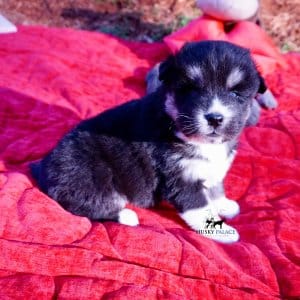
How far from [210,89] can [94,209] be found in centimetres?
126

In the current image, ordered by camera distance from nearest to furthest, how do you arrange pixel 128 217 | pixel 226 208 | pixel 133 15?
pixel 128 217 < pixel 226 208 < pixel 133 15

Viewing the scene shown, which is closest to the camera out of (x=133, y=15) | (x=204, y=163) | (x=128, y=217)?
(x=204, y=163)

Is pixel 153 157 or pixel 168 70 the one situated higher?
pixel 168 70

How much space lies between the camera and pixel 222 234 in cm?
303

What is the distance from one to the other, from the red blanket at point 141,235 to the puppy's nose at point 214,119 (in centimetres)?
84

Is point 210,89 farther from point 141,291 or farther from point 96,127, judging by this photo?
point 141,291

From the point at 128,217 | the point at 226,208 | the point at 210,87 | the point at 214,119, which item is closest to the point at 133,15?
the point at 226,208

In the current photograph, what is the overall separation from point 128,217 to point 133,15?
629 cm

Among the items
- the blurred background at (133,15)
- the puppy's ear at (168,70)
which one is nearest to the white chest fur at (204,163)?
the puppy's ear at (168,70)

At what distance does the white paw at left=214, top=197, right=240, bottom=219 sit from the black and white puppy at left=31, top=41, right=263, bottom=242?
9 cm

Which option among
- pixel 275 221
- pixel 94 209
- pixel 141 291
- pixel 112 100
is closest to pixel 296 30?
pixel 112 100

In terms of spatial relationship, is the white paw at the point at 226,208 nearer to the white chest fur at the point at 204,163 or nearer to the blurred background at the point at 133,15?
the white chest fur at the point at 204,163

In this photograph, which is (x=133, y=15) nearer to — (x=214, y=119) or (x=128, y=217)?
(x=128, y=217)

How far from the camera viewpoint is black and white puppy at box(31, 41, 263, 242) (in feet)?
8.98
